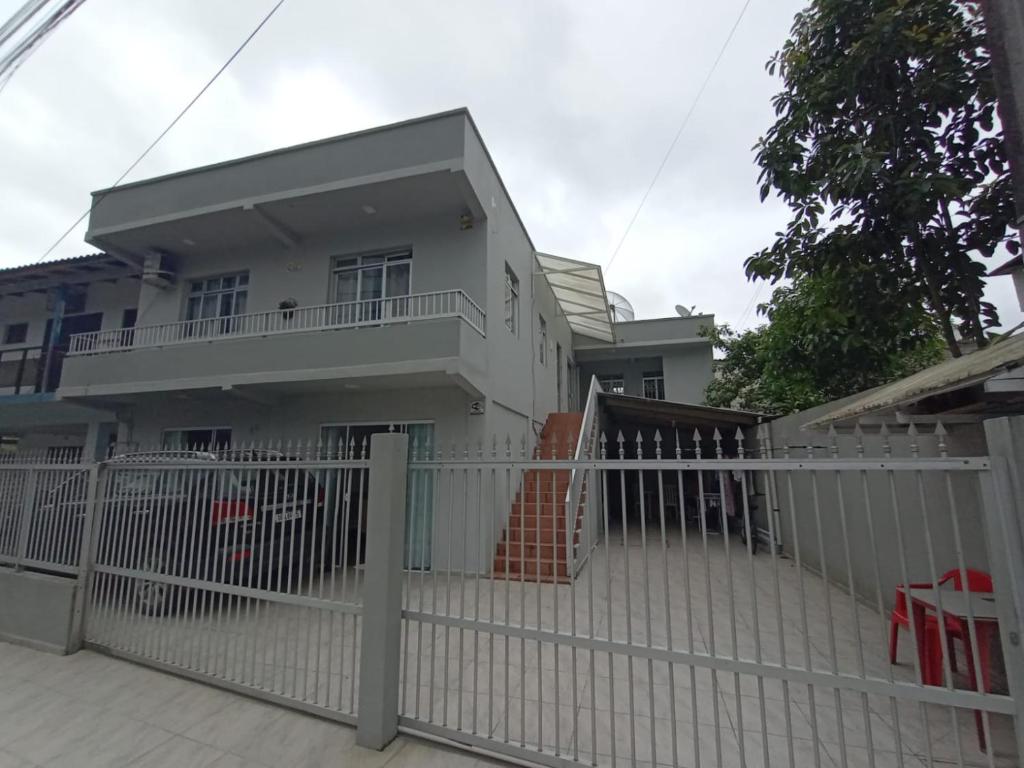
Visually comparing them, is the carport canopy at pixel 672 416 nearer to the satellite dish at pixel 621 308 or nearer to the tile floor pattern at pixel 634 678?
the tile floor pattern at pixel 634 678

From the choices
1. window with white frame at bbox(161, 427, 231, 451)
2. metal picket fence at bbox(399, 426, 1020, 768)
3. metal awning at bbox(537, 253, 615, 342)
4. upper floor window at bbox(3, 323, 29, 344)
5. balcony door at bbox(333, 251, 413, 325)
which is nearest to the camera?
metal picket fence at bbox(399, 426, 1020, 768)

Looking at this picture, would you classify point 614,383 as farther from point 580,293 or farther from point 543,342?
point 543,342

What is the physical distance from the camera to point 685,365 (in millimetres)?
15555

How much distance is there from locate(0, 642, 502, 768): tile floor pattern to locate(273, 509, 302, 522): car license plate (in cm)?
129

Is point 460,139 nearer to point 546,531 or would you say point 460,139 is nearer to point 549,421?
point 546,531

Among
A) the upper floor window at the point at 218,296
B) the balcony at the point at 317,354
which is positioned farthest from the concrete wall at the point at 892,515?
the upper floor window at the point at 218,296

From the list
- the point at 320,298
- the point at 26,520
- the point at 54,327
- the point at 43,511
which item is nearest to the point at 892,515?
the point at 43,511

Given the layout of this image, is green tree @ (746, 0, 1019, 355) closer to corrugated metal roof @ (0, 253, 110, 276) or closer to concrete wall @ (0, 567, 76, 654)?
concrete wall @ (0, 567, 76, 654)

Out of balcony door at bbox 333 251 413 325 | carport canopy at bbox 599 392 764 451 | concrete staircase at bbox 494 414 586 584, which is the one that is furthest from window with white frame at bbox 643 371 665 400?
balcony door at bbox 333 251 413 325

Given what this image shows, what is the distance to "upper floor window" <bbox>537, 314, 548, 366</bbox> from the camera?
38.2 ft

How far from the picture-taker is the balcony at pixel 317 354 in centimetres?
661

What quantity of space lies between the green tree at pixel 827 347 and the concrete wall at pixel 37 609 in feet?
Answer: 28.9

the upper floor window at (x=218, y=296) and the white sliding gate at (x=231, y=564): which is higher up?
the upper floor window at (x=218, y=296)

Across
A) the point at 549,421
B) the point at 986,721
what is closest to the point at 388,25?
the point at 986,721
